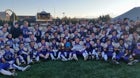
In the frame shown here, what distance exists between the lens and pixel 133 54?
13.9m

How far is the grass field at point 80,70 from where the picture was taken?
37.8 feet

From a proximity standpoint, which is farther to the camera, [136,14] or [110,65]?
[136,14]

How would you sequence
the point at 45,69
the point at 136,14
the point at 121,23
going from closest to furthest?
the point at 45,69 < the point at 121,23 < the point at 136,14

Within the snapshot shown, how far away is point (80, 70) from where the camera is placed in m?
12.2

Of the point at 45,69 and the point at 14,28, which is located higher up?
the point at 14,28

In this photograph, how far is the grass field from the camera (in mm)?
11523

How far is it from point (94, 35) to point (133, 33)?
6.23 ft

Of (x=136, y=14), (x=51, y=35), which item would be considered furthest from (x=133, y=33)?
(x=136, y=14)

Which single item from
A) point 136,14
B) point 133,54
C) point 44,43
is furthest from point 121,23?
point 136,14

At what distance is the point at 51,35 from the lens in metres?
15.7

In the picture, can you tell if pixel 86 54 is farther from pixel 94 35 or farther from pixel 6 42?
pixel 6 42

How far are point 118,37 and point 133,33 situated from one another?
764 millimetres

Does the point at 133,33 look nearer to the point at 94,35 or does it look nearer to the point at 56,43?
the point at 94,35

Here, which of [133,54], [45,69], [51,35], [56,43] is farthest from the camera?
[51,35]
